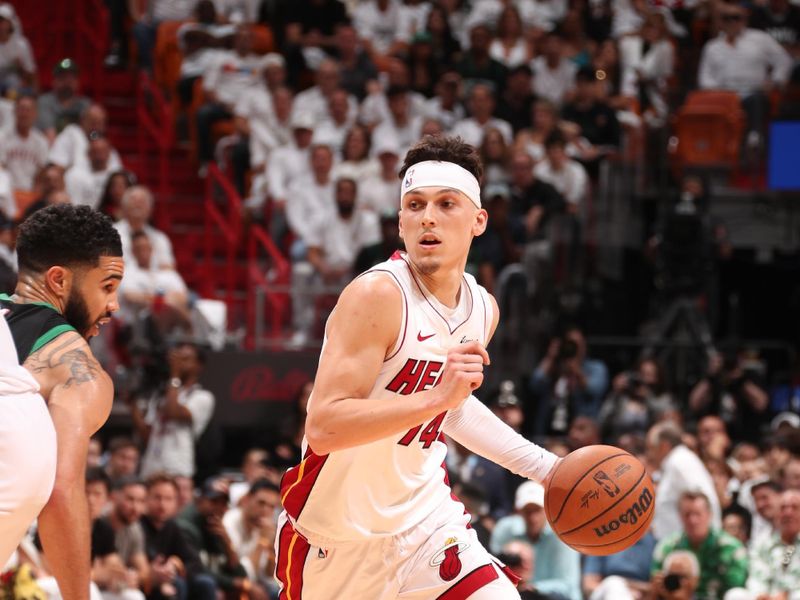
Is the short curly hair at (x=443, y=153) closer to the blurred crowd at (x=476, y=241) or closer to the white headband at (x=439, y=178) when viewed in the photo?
the white headband at (x=439, y=178)

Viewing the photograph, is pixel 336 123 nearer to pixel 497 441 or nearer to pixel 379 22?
pixel 379 22

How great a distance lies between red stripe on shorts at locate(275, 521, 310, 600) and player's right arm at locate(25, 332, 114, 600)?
97 cm

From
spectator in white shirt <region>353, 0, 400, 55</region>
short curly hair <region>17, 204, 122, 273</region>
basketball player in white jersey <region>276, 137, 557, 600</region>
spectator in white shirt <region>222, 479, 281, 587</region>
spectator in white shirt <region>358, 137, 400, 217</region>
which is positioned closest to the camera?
short curly hair <region>17, 204, 122, 273</region>

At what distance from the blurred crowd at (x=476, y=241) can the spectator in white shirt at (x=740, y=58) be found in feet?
0.12

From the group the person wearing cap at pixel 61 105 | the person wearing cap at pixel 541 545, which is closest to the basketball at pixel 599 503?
the person wearing cap at pixel 541 545

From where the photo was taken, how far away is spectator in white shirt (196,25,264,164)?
16.0m

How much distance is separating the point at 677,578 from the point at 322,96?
27.7ft

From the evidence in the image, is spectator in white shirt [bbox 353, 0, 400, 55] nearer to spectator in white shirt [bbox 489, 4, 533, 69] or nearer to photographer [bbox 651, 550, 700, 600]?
spectator in white shirt [bbox 489, 4, 533, 69]

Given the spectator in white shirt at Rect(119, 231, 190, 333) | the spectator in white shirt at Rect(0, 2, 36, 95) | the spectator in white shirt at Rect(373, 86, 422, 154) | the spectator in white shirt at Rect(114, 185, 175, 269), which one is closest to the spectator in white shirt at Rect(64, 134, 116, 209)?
the spectator in white shirt at Rect(114, 185, 175, 269)

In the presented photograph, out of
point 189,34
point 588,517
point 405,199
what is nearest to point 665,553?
point 588,517

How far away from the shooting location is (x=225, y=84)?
53.3ft

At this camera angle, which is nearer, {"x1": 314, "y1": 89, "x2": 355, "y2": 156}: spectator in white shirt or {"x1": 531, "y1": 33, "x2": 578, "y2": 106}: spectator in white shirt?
{"x1": 314, "y1": 89, "x2": 355, "y2": 156}: spectator in white shirt

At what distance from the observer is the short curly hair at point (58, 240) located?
4438 mm

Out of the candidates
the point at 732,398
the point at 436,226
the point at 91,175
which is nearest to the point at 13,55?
the point at 91,175
